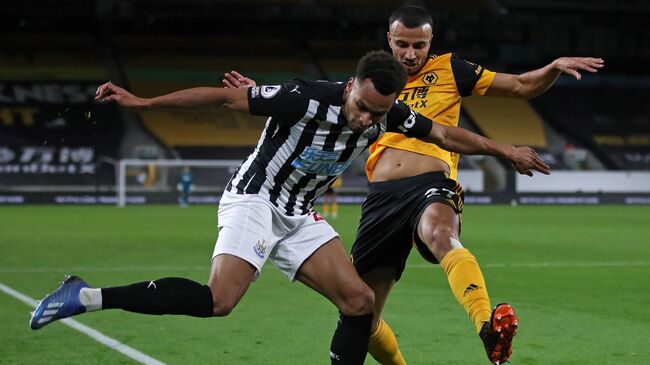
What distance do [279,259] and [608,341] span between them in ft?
10.5

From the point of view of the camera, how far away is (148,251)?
16.2 meters

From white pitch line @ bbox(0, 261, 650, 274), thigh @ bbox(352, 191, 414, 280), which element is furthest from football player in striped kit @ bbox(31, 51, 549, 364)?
white pitch line @ bbox(0, 261, 650, 274)

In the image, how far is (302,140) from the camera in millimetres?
5422

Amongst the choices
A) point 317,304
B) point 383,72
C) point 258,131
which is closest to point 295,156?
point 383,72

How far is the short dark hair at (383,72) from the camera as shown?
500cm

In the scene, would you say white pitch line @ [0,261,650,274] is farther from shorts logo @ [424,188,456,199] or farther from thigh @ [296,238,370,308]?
thigh @ [296,238,370,308]

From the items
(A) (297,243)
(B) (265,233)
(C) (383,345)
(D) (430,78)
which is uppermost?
(D) (430,78)

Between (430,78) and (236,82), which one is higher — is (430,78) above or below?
below

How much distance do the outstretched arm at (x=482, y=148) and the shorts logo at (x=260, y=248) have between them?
3.57ft

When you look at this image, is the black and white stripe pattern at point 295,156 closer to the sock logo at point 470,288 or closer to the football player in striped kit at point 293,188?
the football player in striped kit at point 293,188

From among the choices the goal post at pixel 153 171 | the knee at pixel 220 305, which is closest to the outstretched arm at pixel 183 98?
the knee at pixel 220 305

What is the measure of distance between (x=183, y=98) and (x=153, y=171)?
30545 mm

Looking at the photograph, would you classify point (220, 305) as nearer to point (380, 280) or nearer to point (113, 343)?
point (380, 280)

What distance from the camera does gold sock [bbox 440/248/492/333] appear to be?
5.51 m
